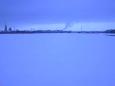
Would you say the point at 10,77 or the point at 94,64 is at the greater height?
the point at 94,64

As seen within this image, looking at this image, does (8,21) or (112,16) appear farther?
(8,21)

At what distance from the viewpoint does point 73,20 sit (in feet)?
5.65

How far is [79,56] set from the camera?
5.74ft

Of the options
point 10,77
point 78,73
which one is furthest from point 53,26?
point 10,77

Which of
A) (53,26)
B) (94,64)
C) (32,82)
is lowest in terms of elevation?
(32,82)

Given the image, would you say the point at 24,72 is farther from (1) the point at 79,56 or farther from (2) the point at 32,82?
(1) the point at 79,56

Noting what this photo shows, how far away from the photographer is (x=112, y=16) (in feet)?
5.53

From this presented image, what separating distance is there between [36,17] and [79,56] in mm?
479

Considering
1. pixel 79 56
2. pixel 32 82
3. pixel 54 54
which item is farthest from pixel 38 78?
pixel 79 56

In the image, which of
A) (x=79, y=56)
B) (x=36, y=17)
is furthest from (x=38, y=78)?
(x=36, y=17)

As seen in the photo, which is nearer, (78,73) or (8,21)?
(78,73)

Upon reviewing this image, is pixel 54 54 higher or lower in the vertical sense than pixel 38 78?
higher

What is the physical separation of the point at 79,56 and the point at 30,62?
41 centimetres

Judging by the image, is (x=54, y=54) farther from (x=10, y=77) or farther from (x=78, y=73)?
(x=10, y=77)
